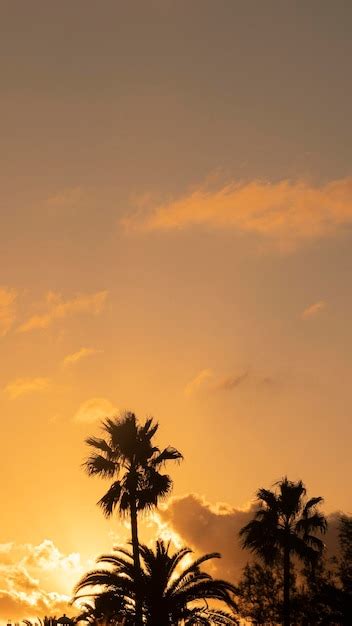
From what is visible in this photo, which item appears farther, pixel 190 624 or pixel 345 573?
pixel 345 573

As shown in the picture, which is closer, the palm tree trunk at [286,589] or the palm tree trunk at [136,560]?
the palm tree trunk at [136,560]

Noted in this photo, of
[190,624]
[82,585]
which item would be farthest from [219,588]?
[82,585]

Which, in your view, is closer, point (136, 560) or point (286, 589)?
point (136, 560)

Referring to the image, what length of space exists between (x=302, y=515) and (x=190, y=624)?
14.7 m

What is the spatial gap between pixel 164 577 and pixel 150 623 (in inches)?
93.8

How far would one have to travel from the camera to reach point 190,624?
1667 inches

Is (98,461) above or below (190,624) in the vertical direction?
above

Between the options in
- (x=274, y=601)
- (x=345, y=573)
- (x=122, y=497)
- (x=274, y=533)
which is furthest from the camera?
(x=274, y=601)

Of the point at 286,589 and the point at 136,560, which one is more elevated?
the point at 286,589

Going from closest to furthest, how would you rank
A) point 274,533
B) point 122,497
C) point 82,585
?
point 82,585 < point 122,497 < point 274,533

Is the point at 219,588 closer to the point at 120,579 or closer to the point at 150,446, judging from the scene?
the point at 120,579

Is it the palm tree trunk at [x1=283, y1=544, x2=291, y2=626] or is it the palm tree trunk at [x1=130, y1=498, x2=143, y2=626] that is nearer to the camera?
the palm tree trunk at [x1=130, y1=498, x2=143, y2=626]

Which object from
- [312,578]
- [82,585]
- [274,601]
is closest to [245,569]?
[274,601]

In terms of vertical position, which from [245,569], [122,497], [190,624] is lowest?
[190,624]
